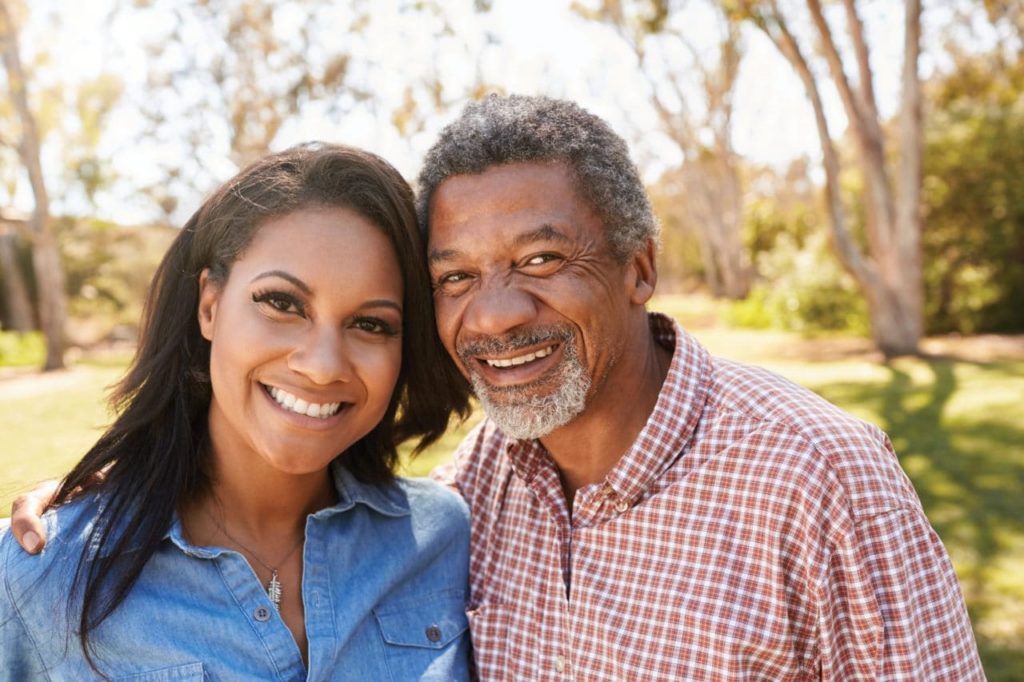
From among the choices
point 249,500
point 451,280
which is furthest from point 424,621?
point 451,280

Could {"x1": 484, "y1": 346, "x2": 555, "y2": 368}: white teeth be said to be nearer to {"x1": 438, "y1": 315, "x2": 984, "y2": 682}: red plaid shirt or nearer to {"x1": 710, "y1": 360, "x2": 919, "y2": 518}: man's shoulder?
{"x1": 438, "y1": 315, "x2": 984, "y2": 682}: red plaid shirt

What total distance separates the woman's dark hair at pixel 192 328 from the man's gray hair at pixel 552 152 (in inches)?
6.3

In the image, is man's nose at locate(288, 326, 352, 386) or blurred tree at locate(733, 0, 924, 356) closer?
man's nose at locate(288, 326, 352, 386)

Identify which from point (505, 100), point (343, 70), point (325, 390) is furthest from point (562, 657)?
point (343, 70)

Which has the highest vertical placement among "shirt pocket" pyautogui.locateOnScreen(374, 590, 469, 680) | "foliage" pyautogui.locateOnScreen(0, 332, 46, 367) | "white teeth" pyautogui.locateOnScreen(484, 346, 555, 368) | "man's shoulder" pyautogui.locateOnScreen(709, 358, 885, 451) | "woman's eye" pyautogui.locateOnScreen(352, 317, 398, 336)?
"woman's eye" pyautogui.locateOnScreen(352, 317, 398, 336)

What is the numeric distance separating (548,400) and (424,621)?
2.36ft

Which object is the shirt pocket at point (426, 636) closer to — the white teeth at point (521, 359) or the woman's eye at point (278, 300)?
the white teeth at point (521, 359)

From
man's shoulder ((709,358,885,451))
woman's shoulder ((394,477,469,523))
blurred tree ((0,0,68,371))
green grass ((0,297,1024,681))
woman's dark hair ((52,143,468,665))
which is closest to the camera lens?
man's shoulder ((709,358,885,451))

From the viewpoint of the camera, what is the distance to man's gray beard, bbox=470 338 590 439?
7.87 ft

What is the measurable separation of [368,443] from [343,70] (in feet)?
57.4

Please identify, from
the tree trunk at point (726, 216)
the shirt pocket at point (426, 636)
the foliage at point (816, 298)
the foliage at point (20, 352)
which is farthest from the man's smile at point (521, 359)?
the tree trunk at point (726, 216)

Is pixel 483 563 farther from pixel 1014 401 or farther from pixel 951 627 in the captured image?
pixel 1014 401

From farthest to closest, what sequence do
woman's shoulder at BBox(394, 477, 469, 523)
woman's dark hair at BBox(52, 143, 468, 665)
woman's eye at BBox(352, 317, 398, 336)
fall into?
woman's shoulder at BBox(394, 477, 469, 523), woman's eye at BBox(352, 317, 398, 336), woman's dark hair at BBox(52, 143, 468, 665)

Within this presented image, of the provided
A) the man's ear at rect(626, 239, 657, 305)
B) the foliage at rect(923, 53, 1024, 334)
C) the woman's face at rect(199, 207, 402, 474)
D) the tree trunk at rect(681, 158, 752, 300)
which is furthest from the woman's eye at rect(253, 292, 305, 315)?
the tree trunk at rect(681, 158, 752, 300)
